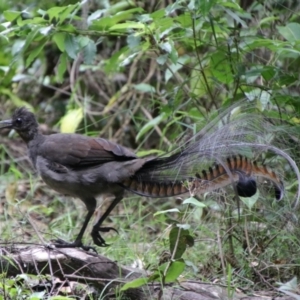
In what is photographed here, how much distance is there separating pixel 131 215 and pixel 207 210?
681 millimetres

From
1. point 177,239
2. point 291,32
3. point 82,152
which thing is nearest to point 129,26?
point 82,152

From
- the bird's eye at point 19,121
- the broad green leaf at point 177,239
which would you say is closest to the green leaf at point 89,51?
the bird's eye at point 19,121

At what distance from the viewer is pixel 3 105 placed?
8281 mm

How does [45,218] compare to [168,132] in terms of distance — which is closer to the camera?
[45,218]

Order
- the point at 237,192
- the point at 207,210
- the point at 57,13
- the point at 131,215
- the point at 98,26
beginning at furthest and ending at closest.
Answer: the point at 131,215
the point at 207,210
the point at 98,26
the point at 57,13
the point at 237,192

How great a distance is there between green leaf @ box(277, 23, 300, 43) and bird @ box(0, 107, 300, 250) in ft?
1.83

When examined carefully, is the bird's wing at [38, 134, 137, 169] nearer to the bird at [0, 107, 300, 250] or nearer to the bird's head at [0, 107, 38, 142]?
the bird at [0, 107, 300, 250]

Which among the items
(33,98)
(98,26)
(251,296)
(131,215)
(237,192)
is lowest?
(33,98)

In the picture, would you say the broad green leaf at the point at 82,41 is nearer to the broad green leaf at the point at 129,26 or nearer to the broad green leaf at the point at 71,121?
the broad green leaf at the point at 129,26

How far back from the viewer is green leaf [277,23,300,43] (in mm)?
4469

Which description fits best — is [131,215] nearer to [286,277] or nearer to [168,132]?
[168,132]

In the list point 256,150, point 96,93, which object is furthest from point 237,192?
point 96,93

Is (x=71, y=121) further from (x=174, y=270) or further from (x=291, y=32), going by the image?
(x=174, y=270)

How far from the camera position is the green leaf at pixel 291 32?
4.47 m
